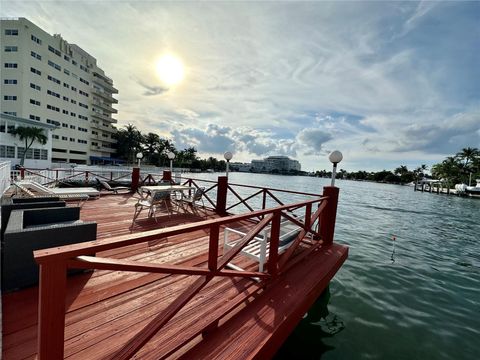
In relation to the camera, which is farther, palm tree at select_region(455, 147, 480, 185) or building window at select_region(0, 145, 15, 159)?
palm tree at select_region(455, 147, 480, 185)

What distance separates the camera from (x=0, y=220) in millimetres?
3307

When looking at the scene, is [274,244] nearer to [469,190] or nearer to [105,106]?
[469,190]

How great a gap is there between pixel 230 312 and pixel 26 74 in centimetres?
5216

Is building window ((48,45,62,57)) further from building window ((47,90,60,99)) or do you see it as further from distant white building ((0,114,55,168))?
distant white building ((0,114,55,168))

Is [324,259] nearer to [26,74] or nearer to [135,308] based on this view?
[135,308]

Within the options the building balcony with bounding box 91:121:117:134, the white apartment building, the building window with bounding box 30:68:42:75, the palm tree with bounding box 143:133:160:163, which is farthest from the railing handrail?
the palm tree with bounding box 143:133:160:163

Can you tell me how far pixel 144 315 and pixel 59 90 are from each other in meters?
55.0

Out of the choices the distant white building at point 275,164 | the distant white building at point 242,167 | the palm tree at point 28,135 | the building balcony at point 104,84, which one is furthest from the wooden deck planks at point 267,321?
the distant white building at point 242,167

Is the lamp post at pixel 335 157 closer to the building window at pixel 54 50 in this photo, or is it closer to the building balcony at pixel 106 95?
the building window at pixel 54 50

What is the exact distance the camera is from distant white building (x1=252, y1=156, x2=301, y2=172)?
144250 millimetres

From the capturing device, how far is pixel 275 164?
146 m

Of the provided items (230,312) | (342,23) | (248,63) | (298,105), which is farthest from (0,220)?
(298,105)

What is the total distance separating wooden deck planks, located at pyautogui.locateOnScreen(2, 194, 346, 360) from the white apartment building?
161ft

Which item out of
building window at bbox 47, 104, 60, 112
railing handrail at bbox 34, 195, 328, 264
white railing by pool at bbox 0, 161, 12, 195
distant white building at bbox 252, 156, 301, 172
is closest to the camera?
railing handrail at bbox 34, 195, 328, 264
